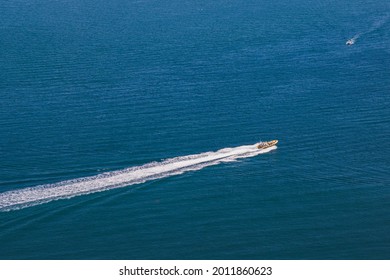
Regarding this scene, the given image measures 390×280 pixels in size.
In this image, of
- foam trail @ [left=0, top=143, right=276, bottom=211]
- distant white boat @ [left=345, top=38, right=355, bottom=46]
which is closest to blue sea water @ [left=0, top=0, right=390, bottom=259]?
foam trail @ [left=0, top=143, right=276, bottom=211]

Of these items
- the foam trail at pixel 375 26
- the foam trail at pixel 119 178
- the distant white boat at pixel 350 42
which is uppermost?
the foam trail at pixel 375 26

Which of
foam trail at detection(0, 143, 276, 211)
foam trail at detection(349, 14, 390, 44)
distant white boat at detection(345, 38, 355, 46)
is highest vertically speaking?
foam trail at detection(349, 14, 390, 44)

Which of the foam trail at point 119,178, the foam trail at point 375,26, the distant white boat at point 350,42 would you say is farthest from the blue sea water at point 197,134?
the distant white boat at point 350,42

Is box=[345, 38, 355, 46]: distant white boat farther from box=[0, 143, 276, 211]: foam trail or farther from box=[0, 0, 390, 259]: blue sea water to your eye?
box=[0, 143, 276, 211]: foam trail

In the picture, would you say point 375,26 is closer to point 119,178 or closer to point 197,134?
point 197,134

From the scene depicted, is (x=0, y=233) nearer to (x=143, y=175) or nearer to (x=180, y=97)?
(x=143, y=175)

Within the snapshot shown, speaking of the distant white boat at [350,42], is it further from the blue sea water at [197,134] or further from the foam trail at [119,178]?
the foam trail at [119,178]
